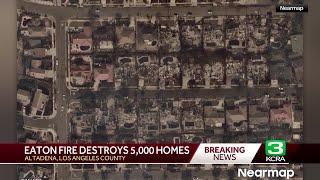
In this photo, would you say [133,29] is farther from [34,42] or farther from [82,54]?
[34,42]

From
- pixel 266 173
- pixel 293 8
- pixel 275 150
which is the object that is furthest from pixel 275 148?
pixel 293 8

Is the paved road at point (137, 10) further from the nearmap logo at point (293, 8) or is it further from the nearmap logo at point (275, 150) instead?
the nearmap logo at point (275, 150)

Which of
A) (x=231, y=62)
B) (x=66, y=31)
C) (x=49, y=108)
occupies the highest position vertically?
(x=66, y=31)

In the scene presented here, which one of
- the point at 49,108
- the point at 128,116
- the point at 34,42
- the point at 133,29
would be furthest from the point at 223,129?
the point at 34,42

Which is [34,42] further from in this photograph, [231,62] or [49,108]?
[231,62]

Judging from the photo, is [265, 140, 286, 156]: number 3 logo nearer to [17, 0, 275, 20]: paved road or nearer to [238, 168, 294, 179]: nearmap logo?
[238, 168, 294, 179]: nearmap logo

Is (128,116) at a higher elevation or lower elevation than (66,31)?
lower

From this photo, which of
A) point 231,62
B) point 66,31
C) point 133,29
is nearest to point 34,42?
point 66,31
